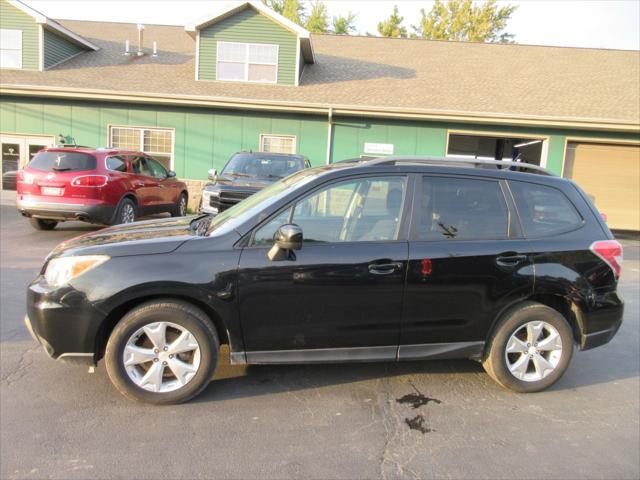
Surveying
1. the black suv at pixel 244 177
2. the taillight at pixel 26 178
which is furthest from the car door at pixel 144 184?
the taillight at pixel 26 178

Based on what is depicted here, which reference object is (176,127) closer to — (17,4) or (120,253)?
(17,4)

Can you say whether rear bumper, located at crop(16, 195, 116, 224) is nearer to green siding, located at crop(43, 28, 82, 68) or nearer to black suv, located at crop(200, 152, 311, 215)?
black suv, located at crop(200, 152, 311, 215)

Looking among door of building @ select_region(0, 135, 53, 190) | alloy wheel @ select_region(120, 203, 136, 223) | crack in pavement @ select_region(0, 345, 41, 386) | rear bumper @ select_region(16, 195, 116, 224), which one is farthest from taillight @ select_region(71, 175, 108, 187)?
door of building @ select_region(0, 135, 53, 190)

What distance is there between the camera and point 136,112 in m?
15.4

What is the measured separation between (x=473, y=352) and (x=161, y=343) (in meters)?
2.32

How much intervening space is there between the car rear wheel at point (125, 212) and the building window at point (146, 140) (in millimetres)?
5703

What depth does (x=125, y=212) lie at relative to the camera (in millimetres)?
9906

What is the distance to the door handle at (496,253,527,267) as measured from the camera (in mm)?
3779

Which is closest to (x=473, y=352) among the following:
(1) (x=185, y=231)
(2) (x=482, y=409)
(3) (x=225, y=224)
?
→ (2) (x=482, y=409)

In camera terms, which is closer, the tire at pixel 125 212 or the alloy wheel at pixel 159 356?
the alloy wheel at pixel 159 356

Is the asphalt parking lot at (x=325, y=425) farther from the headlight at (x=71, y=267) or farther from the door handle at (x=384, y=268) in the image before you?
the door handle at (x=384, y=268)

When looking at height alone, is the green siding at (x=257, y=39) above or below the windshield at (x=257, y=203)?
above

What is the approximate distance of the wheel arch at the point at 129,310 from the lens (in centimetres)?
345

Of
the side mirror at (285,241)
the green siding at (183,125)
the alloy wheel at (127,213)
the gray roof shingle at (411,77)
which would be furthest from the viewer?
the green siding at (183,125)
